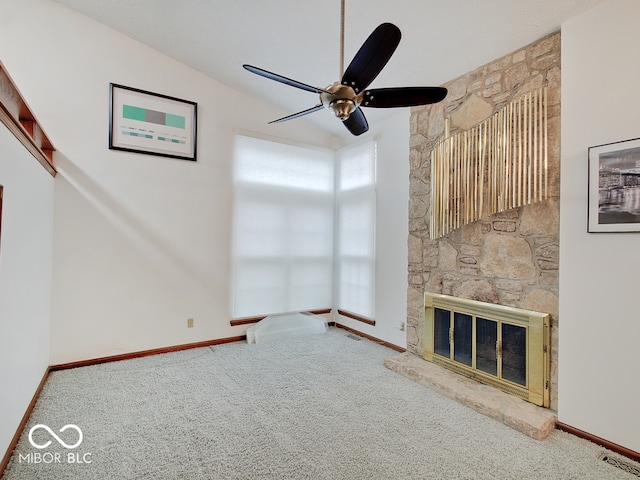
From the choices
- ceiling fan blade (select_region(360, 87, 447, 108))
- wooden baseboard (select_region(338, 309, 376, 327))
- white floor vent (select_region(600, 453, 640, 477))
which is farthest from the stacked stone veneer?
ceiling fan blade (select_region(360, 87, 447, 108))

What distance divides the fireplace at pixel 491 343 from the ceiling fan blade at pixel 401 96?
73.2 inches

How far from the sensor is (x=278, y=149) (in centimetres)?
460

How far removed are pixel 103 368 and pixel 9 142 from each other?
2.36 meters

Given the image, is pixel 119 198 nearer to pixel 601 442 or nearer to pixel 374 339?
pixel 374 339

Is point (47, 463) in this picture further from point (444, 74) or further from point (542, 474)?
point (444, 74)

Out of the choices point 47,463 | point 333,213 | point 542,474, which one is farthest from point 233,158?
point 542,474

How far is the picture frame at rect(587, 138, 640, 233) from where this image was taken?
2076 millimetres

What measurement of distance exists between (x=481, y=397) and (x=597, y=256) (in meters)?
1.36

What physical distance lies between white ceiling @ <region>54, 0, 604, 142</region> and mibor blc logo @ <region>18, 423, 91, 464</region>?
3.47 m

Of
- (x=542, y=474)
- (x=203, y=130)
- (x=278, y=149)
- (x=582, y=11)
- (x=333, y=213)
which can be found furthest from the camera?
(x=333, y=213)

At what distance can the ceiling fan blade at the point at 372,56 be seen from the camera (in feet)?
5.33

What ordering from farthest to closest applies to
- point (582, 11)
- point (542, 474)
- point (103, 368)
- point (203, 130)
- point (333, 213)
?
1. point (333, 213)
2. point (203, 130)
3. point (103, 368)
4. point (582, 11)
5. point (542, 474)

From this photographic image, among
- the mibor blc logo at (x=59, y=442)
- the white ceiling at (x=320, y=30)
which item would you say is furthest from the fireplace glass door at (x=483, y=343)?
the mibor blc logo at (x=59, y=442)

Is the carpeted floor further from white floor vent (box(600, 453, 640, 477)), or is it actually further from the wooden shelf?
the wooden shelf
